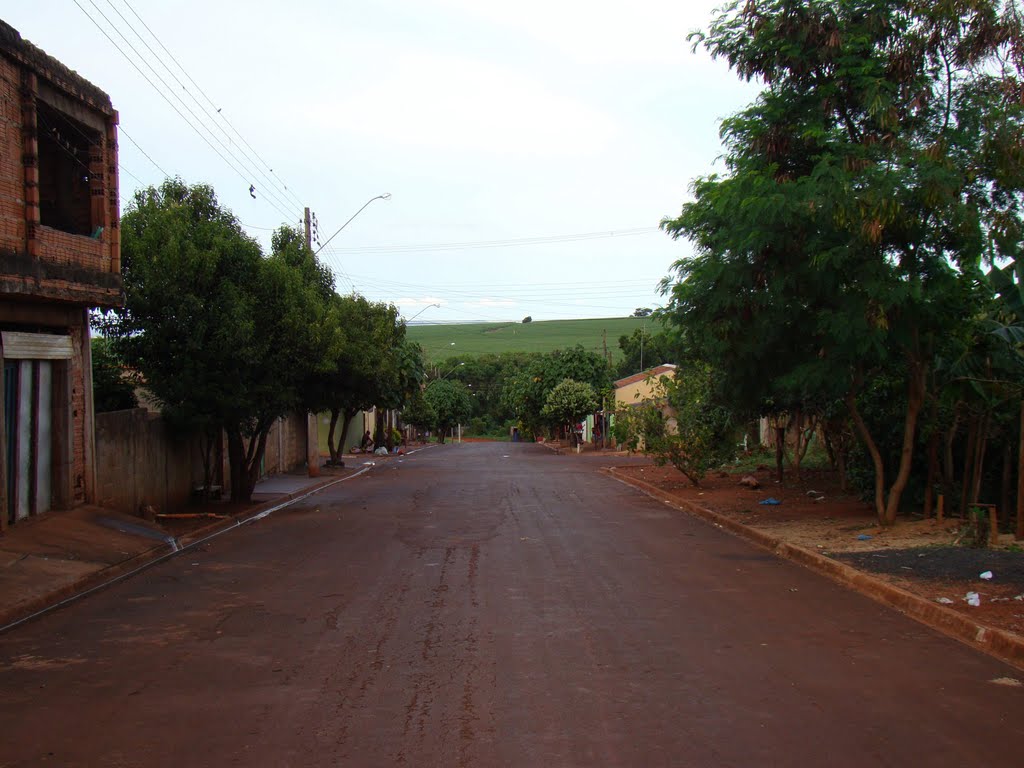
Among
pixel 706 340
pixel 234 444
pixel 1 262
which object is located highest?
pixel 1 262

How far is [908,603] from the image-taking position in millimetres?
8938

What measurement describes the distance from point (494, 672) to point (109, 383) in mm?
14283

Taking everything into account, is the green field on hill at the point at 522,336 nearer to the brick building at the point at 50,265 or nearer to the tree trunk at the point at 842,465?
the tree trunk at the point at 842,465

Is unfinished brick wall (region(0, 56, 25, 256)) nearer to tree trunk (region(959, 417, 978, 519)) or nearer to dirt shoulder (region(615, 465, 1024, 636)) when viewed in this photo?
dirt shoulder (region(615, 465, 1024, 636))

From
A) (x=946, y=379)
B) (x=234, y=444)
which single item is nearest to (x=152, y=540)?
(x=234, y=444)

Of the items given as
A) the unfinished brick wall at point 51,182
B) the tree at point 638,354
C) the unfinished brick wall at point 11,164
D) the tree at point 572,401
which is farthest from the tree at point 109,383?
the tree at point 638,354

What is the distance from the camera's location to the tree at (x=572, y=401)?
2442 inches

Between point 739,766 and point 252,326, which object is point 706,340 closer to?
point 252,326

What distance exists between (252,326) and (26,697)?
10727 millimetres

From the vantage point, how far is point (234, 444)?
19562 millimetres

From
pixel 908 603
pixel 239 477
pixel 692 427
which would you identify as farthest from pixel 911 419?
pixel 239 477

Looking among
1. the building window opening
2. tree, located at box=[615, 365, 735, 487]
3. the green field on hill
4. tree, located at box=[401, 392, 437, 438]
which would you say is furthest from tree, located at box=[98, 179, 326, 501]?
the green field on hill

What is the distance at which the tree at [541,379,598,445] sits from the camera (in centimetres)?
6203

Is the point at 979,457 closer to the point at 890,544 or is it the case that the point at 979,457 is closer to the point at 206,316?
the point at 890,544
